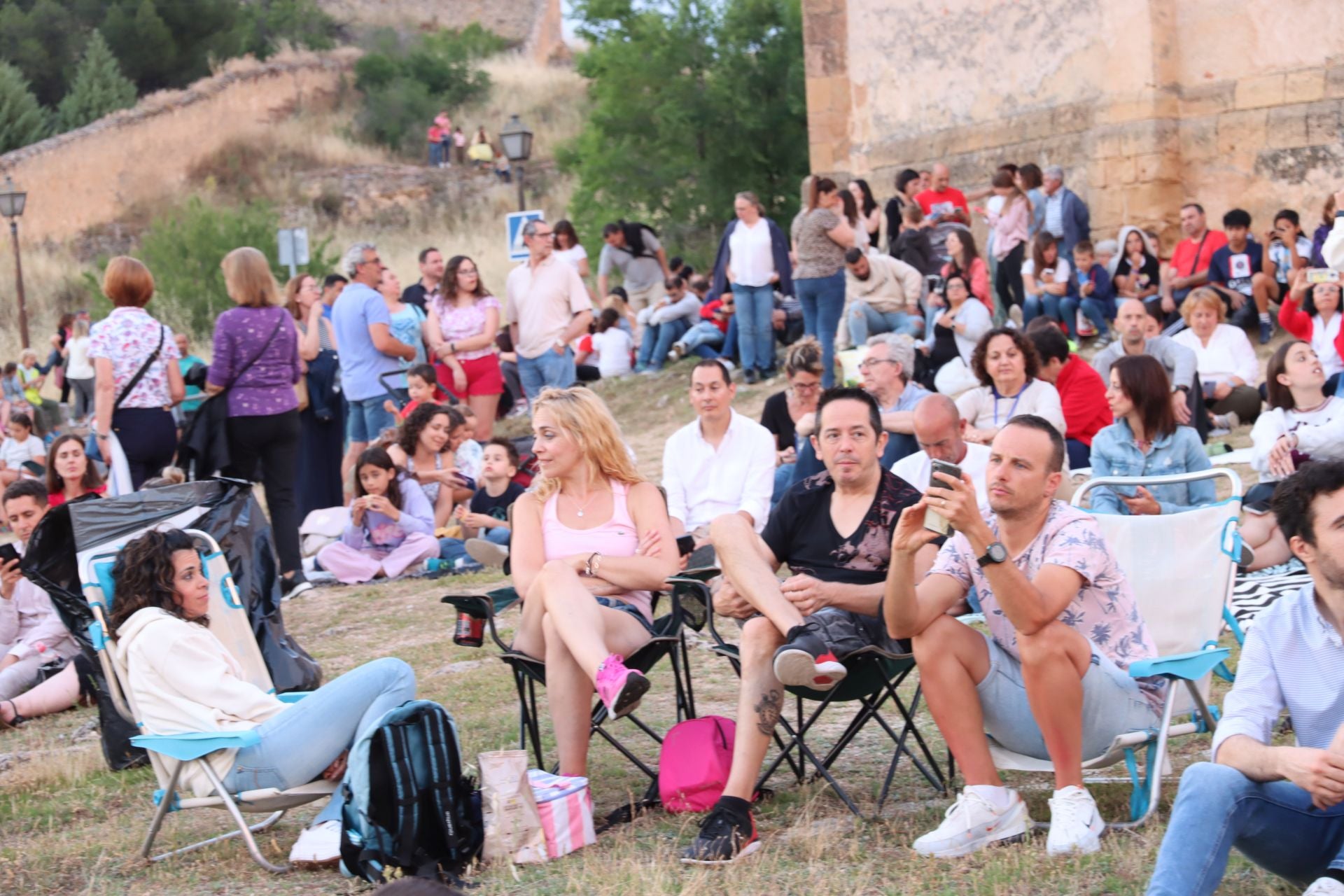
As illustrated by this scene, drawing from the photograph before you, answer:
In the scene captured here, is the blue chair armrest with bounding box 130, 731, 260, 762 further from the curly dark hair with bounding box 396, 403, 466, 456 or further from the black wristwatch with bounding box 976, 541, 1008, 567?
the curly dark hair with bounding box 396, 403, 466, 456

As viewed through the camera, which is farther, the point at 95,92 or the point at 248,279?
the point at 95,92

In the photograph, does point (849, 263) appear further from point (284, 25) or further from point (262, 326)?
point (284, 25)

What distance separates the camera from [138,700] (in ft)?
14.1

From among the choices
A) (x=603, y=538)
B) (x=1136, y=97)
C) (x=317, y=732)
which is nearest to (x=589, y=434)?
(x=603, y=538)

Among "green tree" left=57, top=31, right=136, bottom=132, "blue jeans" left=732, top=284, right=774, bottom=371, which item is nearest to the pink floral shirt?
"blue jeans" left=732, top=284, right=774, bottom=371

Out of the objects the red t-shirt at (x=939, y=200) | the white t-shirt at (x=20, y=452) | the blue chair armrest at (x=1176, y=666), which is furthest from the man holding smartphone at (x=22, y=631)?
the red t-shirt at (x=939, y=200)

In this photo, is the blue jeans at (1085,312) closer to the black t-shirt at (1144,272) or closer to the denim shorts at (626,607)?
the black t-shirt at (1144,272)

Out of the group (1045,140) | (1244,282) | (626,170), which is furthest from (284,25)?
(1244,282)

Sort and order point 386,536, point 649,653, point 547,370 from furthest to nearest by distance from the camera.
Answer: point 547,370 → point 386,536 → point 649,653

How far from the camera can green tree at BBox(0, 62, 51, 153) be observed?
36188mm

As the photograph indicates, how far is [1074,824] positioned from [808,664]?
0.78 meters

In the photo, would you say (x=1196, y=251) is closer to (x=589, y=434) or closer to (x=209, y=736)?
(x=589, y=434)

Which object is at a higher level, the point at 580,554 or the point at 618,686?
the point at 580,554

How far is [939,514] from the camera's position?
377 cm
